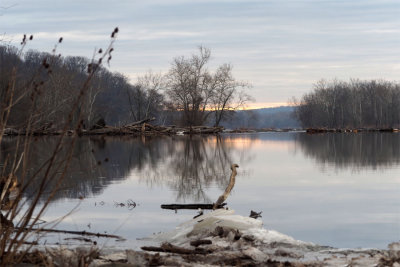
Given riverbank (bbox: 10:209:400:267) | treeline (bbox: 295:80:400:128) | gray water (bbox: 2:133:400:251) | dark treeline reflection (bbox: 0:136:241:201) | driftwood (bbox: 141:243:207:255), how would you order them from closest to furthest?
riverbank (bbox: 10:209:400:267)
driftwood (bbox: 141:243:207:255)
gray water (bbox: 2:133:400:251)
dark treeline reflection (bbox: 0:136:241:201)
treeline (bbox: 295:80:400:128)

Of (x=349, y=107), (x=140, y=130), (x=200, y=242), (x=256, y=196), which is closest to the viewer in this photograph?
(x=200, y=242)

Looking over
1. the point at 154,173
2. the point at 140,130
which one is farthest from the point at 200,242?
the point at 140,130

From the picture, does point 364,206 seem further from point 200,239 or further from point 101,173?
point 101,173

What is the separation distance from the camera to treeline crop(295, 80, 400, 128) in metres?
113

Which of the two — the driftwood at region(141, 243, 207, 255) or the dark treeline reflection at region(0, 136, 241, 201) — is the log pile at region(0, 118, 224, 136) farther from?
the driftwood at region(141, 243, 207, 255)

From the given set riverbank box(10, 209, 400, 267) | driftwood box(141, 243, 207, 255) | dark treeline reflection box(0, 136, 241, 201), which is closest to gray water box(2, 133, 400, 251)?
dark treeline reflection box(0, 136, 241, 201)

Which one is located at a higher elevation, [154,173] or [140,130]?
[140,130]

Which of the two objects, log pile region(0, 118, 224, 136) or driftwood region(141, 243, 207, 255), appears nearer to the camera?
A: driftwood region(141, 243, 207, 255)

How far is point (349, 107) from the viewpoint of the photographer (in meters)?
116

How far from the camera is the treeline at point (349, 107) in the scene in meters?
113

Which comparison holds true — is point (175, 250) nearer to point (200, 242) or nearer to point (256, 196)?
point (200, 242)

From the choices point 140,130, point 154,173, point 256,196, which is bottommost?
point 256,196

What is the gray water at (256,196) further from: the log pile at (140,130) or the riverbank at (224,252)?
the log pile at (140,130)

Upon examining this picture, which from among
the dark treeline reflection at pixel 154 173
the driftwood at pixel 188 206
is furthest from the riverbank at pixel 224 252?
the dark treeline reflection at pixel 154 173
